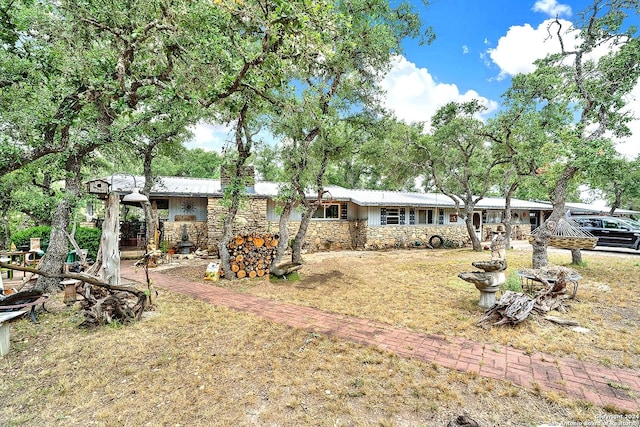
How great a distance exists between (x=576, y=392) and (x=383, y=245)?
1227cm

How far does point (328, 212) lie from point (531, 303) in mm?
10733

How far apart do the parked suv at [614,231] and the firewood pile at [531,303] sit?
35.3 ft

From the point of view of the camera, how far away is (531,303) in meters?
4.57

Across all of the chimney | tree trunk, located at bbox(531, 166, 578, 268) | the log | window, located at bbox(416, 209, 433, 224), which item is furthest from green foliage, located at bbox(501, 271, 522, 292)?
window, located at bbox(416, 209, 433, 224)

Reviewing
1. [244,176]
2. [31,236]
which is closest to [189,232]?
[31,236]

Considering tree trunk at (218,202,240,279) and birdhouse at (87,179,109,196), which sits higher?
birdhouse at (87,179,109,196)

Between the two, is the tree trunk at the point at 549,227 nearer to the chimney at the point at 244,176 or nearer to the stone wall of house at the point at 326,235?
the stone wall of house at the point at 326,235

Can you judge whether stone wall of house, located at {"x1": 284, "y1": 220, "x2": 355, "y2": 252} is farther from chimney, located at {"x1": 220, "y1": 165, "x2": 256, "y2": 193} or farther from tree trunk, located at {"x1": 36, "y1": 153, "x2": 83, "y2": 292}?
tree trunk, located at {"x1": 36, "y1": 153, "x2": 83, "y2": 292}

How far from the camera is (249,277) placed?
8016 mm

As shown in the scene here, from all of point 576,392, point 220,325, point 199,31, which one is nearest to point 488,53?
point 199,31

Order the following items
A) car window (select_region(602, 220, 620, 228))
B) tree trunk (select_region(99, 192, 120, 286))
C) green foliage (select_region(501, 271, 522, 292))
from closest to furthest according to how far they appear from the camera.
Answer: tree trunk (select_region(99, 192, 120, 286)) < green foliage (select_region(501, 271, 522, 292)) < car window (select_region(602, 220, 620, 228))

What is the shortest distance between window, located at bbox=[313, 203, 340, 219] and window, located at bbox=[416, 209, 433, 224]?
4.96 m

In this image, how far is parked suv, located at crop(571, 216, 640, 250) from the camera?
12375 millimetres

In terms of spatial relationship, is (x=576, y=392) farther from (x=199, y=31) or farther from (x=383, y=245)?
(x=383, y=245)
